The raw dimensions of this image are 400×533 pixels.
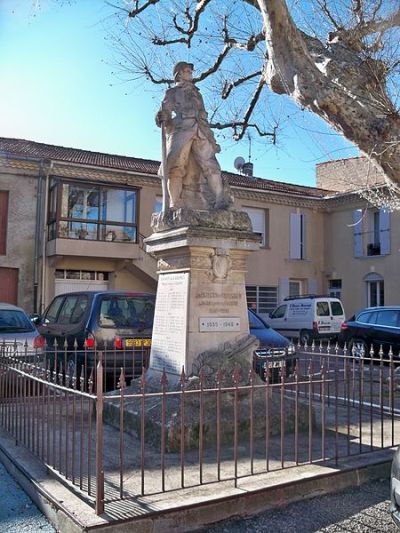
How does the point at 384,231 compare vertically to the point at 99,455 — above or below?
above

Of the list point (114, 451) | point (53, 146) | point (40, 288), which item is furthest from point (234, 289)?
point (53, 146)

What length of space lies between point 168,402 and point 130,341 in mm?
3130

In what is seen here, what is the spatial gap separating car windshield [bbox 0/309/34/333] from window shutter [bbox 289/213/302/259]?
680 inches

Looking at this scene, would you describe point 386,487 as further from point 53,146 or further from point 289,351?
point 53,146

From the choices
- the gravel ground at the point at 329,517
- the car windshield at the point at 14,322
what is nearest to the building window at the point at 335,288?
the car windshield at the point at 14,322

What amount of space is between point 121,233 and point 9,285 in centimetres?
447

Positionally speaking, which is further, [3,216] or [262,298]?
[262,298]

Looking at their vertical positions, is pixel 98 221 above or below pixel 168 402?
above

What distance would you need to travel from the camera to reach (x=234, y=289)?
20.9 feet

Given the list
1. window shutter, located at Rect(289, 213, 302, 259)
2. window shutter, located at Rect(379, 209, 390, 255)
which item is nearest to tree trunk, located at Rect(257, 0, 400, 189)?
window shutter, located at Rect(379, 209, 390, 255)

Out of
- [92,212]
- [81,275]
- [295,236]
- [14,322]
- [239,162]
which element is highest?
[239,162]

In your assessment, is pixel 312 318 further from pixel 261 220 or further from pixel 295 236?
pixel 295 236

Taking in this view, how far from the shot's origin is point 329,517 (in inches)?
158

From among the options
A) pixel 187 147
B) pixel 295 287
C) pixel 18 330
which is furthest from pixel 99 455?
pixel 295 287
